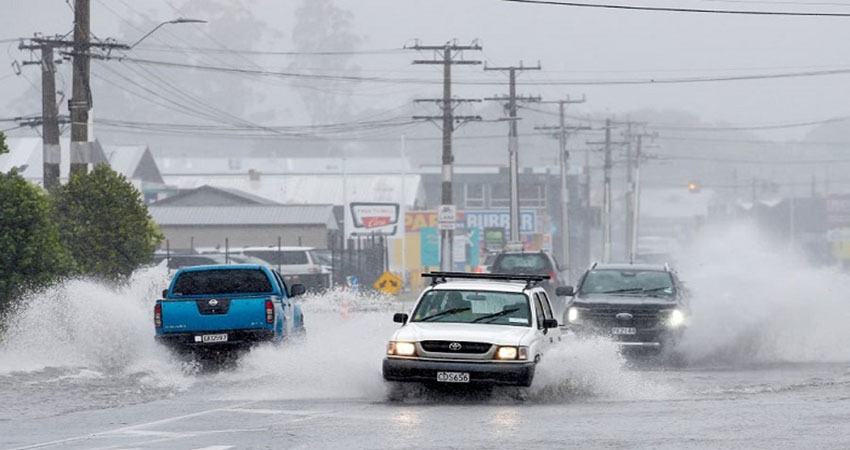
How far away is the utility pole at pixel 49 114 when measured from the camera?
40469 mm

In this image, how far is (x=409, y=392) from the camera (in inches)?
759

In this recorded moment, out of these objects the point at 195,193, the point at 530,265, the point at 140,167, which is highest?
the point at 140,167

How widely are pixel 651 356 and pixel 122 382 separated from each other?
9.08 metres

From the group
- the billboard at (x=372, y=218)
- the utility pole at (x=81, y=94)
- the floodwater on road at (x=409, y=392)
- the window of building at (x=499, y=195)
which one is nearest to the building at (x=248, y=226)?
the billboard at (x=372, y=218)

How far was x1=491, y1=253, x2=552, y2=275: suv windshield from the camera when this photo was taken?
4250cm

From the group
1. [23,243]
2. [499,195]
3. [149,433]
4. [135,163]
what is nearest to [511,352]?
[149,433]

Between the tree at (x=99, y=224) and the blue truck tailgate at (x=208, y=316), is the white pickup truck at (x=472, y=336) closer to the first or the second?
the blue truck tailgate at (x=208, y=316)

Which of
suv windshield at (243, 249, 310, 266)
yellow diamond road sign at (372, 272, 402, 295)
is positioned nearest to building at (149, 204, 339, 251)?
suv windshield at (243, 249, 310, 266)

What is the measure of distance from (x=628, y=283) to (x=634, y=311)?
1.39m

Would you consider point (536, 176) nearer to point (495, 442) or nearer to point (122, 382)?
point (122, 382)

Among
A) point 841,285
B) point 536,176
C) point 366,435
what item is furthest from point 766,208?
point 366,435

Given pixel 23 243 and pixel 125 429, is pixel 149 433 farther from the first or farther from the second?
pixel 23 243

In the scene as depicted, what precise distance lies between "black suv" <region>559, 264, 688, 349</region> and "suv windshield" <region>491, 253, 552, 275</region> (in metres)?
13.2

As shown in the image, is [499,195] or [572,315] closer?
[572,315]
